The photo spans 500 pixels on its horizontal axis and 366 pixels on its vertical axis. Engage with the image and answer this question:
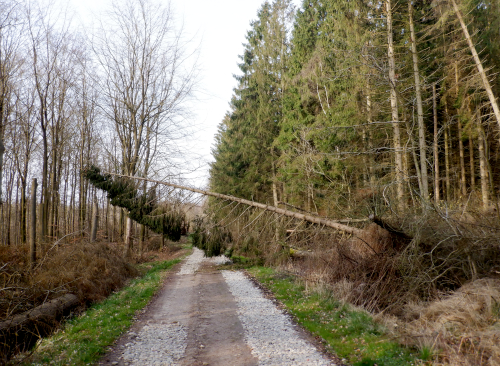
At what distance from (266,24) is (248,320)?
20515mm

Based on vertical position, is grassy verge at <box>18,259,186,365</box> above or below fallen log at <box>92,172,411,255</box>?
below

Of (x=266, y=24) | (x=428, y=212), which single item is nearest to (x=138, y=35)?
(x=266, y=24)

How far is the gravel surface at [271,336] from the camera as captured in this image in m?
5.24

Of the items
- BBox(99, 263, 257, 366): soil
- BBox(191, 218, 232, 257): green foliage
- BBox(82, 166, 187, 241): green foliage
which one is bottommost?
BBox(99, 263, 257, 366): soil

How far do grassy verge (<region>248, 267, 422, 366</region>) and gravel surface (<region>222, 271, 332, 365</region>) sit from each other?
0.38 meters

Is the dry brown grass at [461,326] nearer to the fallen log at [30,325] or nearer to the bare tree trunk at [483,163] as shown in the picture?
the fallen log at [30,325]

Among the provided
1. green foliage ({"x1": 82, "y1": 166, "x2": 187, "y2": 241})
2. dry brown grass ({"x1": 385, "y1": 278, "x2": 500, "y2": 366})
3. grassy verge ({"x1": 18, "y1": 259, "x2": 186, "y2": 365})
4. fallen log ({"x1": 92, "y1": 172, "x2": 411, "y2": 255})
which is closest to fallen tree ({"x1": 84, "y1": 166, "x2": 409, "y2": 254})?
fallen log ({"x1": 92, "y1": 172, "x2": 411, "y2": 255})

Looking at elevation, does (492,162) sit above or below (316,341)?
above

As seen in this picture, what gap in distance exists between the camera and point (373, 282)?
27.5 ft

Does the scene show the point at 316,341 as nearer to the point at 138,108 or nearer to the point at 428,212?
the point at 428,212

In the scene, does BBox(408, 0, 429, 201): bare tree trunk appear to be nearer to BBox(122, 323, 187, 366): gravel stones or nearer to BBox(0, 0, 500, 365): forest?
BBox(0, 0, 500, 365): forest

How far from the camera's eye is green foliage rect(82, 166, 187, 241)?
12906 millimetres

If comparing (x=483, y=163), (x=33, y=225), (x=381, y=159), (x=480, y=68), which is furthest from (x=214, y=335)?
(x=483, y=163)

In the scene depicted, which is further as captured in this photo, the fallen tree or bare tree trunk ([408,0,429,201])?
bare tree trunk ([408,0,429,201])
